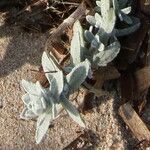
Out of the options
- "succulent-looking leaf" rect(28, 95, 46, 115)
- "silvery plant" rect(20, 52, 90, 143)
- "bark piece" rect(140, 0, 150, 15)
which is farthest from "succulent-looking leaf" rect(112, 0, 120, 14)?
"succulent-looking leaf" rect(28, 95, 46, 115)

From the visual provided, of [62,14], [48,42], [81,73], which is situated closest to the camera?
[81,73]

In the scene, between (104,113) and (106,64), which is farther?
(104,113)

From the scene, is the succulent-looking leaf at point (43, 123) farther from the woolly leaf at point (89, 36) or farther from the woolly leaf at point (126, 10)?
the woolly leaf at point (126, 10)

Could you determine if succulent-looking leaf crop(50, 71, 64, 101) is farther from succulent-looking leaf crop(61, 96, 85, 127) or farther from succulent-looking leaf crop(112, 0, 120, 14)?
succulent-looking leaf crop(112, 0, 120, 14)

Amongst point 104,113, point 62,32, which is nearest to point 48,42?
point 62,32

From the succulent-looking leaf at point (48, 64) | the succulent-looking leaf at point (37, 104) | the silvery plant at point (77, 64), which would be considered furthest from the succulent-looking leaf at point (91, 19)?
the succulent-looking leaf at point (37, 104)

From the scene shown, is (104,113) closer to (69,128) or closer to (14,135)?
(69,128)

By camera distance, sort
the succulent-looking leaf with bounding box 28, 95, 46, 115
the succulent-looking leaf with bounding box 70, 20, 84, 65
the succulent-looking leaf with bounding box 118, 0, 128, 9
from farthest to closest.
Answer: the succulent-looking leaf with bounding box 118, 0, 128, 9 < the succulent-looking leaf with bounding box 70, 20, 84, 65 < the succulent-looking leaf with bounding box 28, 95, 46, 115

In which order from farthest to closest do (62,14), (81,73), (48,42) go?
1. (62,14)
2. (48,42)
3. (81,73)
